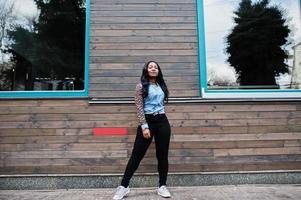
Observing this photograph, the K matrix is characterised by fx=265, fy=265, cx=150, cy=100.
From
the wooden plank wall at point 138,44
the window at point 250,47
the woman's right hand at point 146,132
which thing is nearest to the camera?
the woman's right hand at point 146,132

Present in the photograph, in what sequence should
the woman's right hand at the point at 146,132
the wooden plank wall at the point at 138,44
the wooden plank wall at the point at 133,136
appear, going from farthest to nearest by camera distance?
the wooden plank wall at the point at 138,44, the wooden plank wall at the point at 133,136, the woman's right hand at the point at 146,132

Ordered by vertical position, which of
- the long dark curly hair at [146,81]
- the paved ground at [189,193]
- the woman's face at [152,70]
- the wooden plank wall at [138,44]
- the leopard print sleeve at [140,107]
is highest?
the wooden plank wall at [138,44]

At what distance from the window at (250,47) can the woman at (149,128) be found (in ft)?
3.08

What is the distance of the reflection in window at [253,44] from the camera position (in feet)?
13.0

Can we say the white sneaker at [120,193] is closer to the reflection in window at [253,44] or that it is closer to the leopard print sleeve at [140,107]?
the leopard print sleeve at [140,107]

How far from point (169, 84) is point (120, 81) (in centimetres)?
70

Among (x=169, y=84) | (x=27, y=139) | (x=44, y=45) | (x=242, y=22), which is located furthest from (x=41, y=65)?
(x=242, y=22)

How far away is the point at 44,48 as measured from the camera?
3928 mm

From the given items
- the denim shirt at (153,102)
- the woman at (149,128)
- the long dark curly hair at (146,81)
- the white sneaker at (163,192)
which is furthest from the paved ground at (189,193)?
the long dark curly hair at (146,81)

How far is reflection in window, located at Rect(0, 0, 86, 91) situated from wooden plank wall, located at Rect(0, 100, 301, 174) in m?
0.34

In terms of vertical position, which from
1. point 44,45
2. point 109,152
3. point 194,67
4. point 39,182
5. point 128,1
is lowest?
point 39,182

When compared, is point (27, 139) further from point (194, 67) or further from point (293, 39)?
point (293, 39)

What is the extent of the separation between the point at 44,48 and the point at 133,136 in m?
1.86

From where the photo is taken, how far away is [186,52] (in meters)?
3.87
